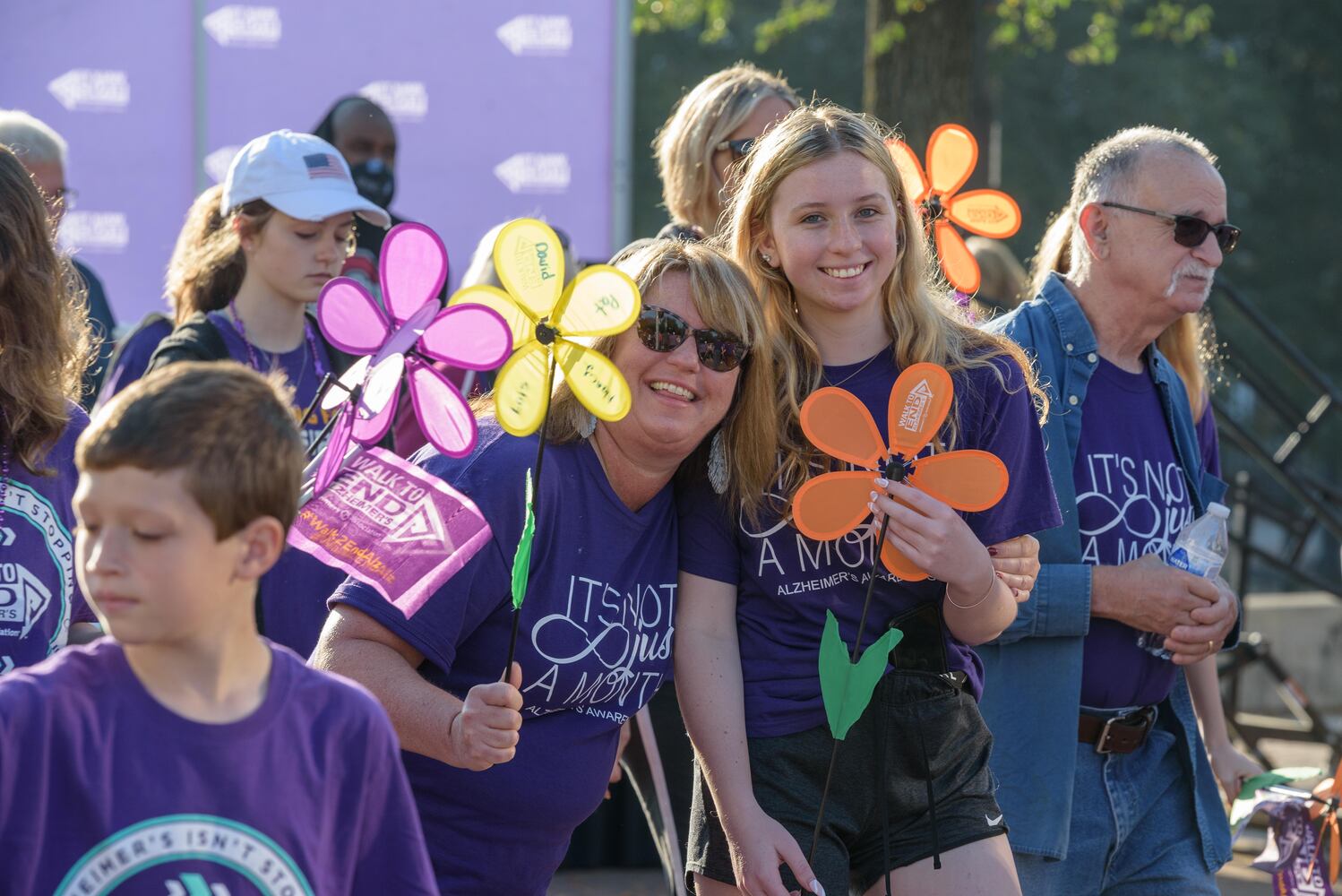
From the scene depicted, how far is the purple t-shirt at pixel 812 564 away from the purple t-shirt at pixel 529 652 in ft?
0.76

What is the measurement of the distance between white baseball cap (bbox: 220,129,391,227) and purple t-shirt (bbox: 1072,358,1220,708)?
172 cm

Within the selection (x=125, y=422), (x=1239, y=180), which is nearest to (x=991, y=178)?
(x=125, y=422)

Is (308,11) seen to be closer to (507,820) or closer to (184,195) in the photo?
(184,195)

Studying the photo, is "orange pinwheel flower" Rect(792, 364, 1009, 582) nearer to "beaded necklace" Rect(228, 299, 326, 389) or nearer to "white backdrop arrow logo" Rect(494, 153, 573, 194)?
"beaded necklace" Rect(228, 299, 326, 389)

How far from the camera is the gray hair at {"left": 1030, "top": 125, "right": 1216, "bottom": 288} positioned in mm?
3492

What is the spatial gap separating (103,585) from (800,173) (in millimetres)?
1545

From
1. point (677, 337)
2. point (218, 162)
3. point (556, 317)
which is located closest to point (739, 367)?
point (677, 337)

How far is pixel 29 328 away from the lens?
2.46m

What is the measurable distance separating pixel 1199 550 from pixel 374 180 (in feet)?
9.00

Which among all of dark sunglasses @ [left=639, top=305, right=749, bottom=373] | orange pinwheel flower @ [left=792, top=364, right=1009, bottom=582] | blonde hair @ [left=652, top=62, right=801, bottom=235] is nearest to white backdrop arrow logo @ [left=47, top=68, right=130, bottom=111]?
blonde hair @ [left=652, top=62, right=801, bottom=235]

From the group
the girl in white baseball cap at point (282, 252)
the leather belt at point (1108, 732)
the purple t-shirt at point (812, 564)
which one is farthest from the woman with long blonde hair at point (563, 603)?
the girl in white baseball cap at point (282, 252)

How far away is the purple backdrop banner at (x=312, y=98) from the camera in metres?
5.69

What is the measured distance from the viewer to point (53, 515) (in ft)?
7.92

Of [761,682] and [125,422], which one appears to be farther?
[761,682]
